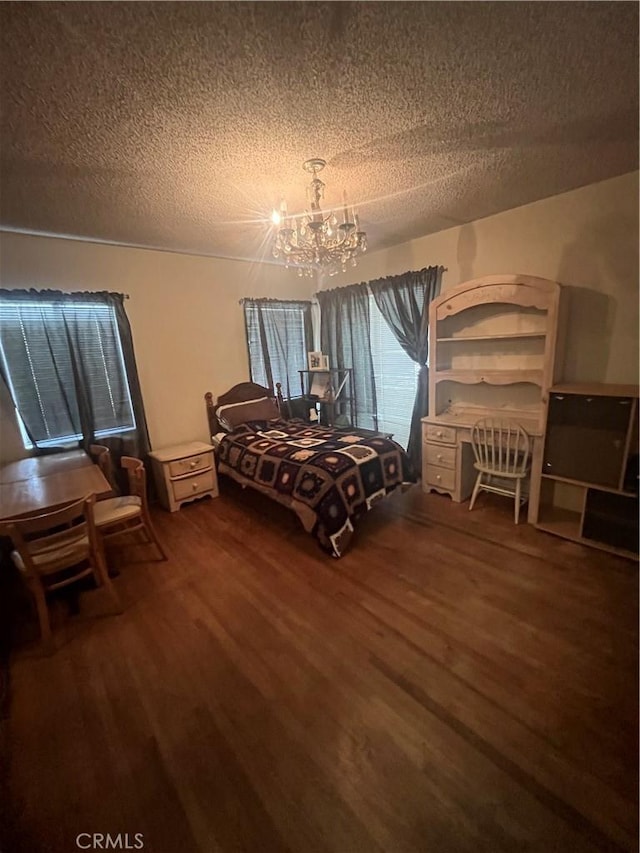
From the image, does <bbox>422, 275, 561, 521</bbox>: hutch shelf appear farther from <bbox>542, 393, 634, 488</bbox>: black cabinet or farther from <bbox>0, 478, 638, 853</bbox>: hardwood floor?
<bbox>0, 478, 638, 853</bbox>: hardwood floor

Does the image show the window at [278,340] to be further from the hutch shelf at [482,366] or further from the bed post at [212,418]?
the hutch shelf at [482,366]

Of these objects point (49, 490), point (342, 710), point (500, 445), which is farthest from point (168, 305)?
point (342, 710)

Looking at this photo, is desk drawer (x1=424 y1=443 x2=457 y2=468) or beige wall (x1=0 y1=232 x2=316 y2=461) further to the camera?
desk drawer (x1=424 y1=443 x2=457 y2=468)

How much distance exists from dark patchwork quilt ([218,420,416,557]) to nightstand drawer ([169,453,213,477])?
0.58ft

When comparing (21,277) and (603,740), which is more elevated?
(21,277)

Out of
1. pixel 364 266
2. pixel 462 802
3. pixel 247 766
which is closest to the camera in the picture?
pixel 462 802

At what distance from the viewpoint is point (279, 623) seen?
200 cm

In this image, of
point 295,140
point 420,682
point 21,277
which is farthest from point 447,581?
point 21,277

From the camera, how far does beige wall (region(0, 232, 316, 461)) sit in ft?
9.46

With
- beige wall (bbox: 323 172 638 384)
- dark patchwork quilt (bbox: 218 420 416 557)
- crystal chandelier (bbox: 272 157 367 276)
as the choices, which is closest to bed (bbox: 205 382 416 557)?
dark patchwork quilt (bbox: 218 420 416 557)

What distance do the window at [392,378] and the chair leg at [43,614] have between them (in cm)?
348

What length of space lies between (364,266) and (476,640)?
378 centimetres

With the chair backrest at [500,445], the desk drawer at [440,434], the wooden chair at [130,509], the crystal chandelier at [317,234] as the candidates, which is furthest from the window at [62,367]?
the chair backrest at [500,445]

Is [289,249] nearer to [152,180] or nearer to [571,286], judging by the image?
[152,180]
